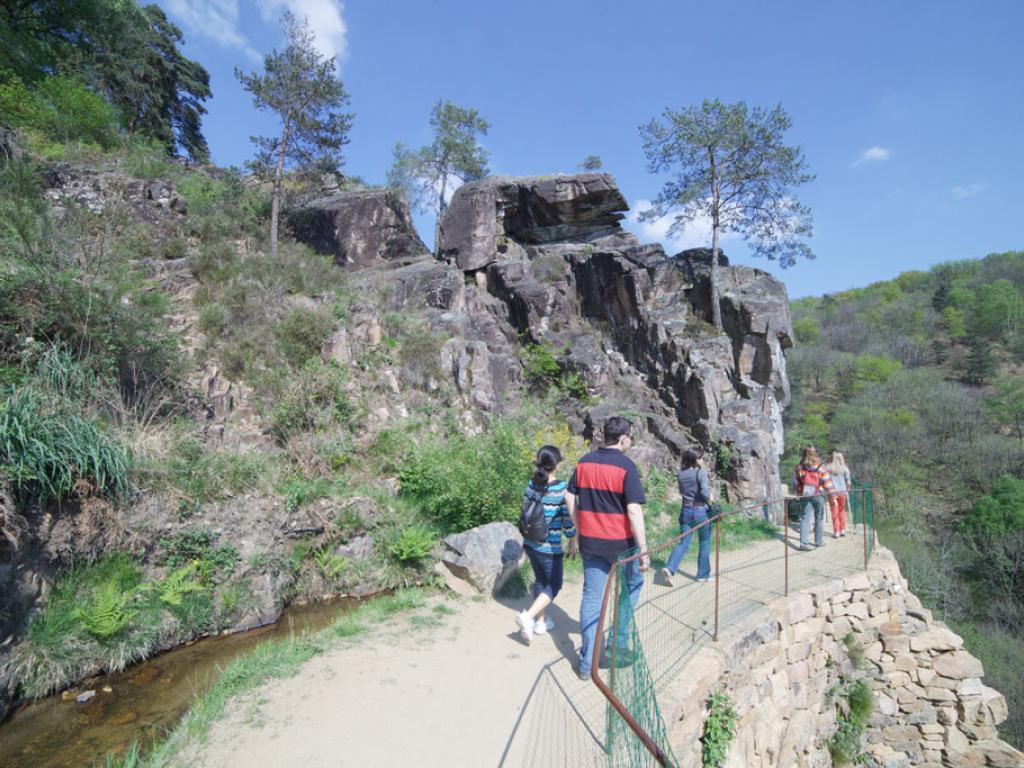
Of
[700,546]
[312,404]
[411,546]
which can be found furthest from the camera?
[312,404]

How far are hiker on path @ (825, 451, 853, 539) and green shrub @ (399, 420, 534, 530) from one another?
17.5 feet

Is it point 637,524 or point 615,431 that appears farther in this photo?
point 615,431

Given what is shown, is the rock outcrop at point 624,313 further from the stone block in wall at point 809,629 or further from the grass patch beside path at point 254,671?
the grass patch beside path at point 254,671

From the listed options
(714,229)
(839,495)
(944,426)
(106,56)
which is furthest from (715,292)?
(944,426)

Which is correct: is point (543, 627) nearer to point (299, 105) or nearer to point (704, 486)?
point (704, 486)

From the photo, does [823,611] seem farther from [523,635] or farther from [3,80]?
[3,80]

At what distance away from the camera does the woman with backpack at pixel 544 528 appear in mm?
4473

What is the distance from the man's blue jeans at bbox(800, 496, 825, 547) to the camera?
777cm

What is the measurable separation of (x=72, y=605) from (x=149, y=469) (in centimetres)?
177

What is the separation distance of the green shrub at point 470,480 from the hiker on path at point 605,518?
12.1ft

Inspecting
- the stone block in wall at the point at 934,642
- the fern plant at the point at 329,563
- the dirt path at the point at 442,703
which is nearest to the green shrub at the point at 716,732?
the dirt path at the point at 442,703

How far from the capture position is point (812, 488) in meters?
7.91

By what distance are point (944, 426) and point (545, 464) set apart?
3994 centimetres

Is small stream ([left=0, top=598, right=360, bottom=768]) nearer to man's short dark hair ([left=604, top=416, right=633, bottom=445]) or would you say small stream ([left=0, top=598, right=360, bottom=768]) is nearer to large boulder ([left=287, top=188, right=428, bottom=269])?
man's short dark hair ([left=604, top=416, right=633, bottom=445])
